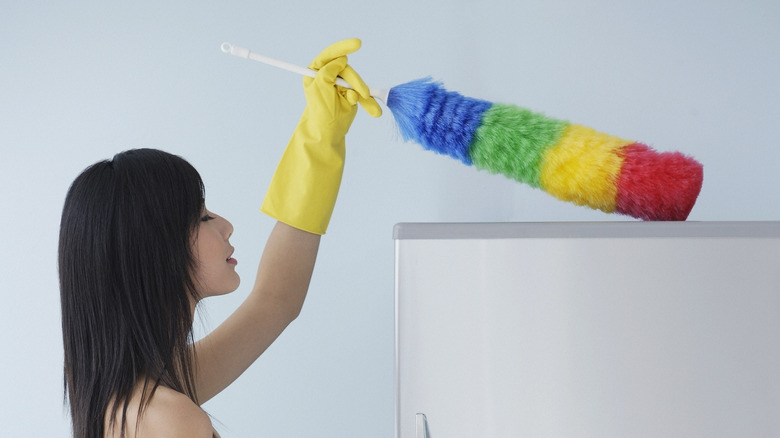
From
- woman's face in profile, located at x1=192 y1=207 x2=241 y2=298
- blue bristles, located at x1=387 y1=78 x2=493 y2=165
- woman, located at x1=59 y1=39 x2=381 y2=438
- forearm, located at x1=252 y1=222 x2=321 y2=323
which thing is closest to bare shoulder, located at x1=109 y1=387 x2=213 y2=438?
woman, located at x1=59 y1=39 x2=381 y2=438

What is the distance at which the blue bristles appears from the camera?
3.26 ft

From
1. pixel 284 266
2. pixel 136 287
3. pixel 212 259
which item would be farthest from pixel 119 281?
pixel 284 266

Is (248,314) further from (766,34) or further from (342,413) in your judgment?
(766,34)

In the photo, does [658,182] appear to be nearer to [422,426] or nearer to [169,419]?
[422,426]

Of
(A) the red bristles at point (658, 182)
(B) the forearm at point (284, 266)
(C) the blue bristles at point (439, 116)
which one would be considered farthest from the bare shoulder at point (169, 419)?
(A) the red bristles at point (658, 182)

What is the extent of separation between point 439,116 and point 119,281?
0.46 meters

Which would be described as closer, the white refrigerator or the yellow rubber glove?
the white refrigerator

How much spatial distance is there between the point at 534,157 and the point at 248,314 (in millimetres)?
498

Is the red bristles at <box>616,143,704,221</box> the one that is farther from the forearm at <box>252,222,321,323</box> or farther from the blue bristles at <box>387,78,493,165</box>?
the forearm at <box>252,222,321,323</box>

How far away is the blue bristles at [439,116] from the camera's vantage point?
99 centimetres

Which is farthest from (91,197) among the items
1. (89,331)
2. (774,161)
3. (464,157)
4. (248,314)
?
(774,161)

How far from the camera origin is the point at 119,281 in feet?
2.86

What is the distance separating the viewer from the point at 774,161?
1237mm

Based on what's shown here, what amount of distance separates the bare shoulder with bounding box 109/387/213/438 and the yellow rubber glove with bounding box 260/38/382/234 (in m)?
0.37
